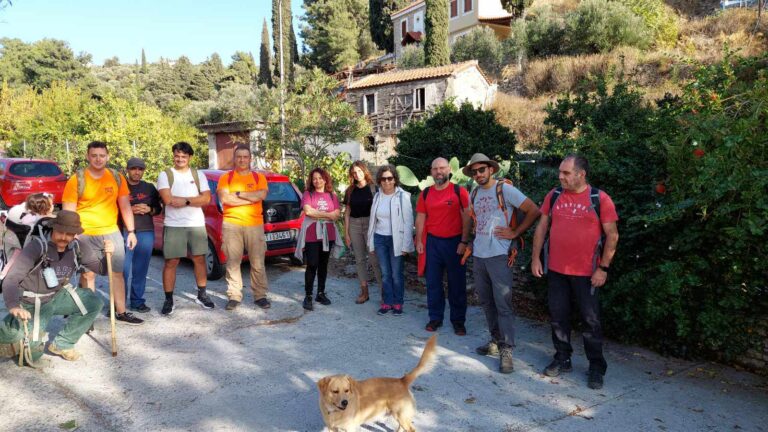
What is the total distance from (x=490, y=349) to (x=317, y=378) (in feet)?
5.24

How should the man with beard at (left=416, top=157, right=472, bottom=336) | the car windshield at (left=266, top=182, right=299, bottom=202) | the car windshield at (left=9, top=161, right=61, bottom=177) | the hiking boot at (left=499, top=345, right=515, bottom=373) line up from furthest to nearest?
the car windshield at (left=9, top=161, right=61, bottom=177) → the car windshield at (left=266, top=182, right=299, bottom=202) → the man with beard at (left=416, top=157, right=472, bottom=336) → the hiking boot at (left=499, top=345, right=515, bottom=373)

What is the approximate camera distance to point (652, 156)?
186 inches

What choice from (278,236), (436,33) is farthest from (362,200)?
(436,33)

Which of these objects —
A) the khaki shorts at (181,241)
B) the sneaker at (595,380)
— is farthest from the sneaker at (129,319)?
the sneaker at (595,380)

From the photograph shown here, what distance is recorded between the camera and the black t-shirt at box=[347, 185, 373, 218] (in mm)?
6082

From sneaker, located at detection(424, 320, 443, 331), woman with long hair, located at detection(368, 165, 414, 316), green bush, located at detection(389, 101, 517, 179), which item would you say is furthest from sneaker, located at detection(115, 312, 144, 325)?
green bush, located at detection(389, 101, 517, 179)

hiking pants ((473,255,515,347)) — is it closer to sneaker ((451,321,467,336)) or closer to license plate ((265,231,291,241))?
sneaker ((451,321,467,336))

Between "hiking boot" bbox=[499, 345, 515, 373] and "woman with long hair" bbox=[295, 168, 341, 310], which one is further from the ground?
"woman with long hair" bbox=[295, 168, 341, 310]

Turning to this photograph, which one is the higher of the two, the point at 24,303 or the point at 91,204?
the point at 91,204

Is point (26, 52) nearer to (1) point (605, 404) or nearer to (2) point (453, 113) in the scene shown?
(2) point (453, 113)

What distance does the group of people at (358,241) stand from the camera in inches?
157

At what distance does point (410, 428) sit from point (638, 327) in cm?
240

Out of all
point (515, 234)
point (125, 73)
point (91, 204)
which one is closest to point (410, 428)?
point (515, 234)

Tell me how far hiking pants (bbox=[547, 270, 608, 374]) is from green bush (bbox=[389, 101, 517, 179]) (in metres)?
6.67
